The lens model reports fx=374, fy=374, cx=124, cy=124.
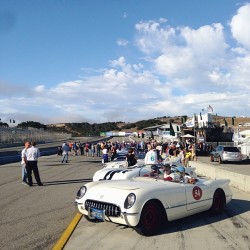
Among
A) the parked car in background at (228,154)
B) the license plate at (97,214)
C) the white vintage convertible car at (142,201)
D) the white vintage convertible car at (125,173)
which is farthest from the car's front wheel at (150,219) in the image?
the parked car in background at (228,154)

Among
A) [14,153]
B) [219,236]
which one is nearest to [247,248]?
[219,236]

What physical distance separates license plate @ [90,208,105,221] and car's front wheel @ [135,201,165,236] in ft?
2.06

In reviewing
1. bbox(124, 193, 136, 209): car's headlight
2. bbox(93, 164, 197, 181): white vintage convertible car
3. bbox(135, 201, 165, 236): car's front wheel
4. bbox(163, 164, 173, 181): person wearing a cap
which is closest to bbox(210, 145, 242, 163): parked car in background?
bbox(93, 164, 197, 181): white vintage convertible car

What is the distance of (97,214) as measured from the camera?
6477 mm

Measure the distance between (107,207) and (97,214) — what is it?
252mm

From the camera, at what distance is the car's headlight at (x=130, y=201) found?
20.2ft

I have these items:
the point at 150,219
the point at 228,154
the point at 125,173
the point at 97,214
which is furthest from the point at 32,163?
the point at 228,154

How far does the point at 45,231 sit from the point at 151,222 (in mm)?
1874

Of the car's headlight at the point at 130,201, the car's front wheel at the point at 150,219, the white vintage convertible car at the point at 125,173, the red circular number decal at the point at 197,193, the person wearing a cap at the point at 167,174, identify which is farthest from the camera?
the white vintage convertible car at the point at 125,173

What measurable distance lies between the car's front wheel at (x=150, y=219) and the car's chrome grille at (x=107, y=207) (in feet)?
1.38

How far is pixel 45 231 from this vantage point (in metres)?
6.59

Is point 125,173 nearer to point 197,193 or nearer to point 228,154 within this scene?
point 197,193

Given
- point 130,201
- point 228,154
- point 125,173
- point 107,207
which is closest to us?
point 130,201

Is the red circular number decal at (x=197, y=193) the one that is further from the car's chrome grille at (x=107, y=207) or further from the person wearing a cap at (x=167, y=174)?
the car's chrome grille at (x=107, y=207)
